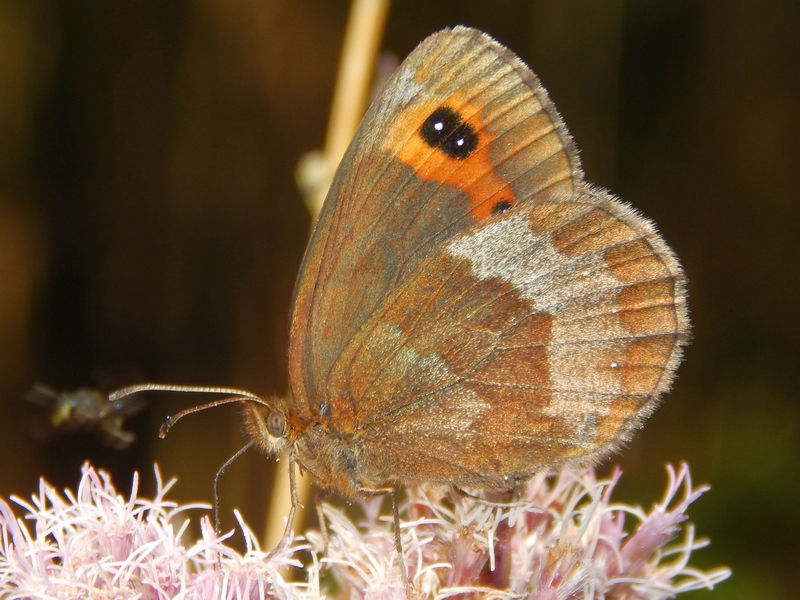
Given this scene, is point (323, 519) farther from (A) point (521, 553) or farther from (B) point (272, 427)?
(A) point (521, 553)

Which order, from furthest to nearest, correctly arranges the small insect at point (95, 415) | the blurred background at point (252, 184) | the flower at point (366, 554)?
the blurred background at point (252, 184) → the small insect at point (95, 415) → the flower at point (366, 554)

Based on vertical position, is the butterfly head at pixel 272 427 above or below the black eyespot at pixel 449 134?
below

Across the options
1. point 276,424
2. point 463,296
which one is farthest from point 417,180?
point 276,424

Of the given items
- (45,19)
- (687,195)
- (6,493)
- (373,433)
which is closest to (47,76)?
(45,19)

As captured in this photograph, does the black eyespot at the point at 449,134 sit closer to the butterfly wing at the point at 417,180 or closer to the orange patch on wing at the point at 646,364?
the butterfly wing at the point at 417,180

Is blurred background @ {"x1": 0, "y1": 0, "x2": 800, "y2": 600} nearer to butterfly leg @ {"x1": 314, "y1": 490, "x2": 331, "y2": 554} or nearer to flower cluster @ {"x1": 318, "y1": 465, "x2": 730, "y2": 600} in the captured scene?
flower cluster @ {"x1": 318, "y1": 465, "x2": 730, "y2": 600}

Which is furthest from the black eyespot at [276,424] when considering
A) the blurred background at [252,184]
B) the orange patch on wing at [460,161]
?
the blurred background at [252,184]

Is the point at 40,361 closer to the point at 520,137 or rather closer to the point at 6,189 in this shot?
the point at 6,189
